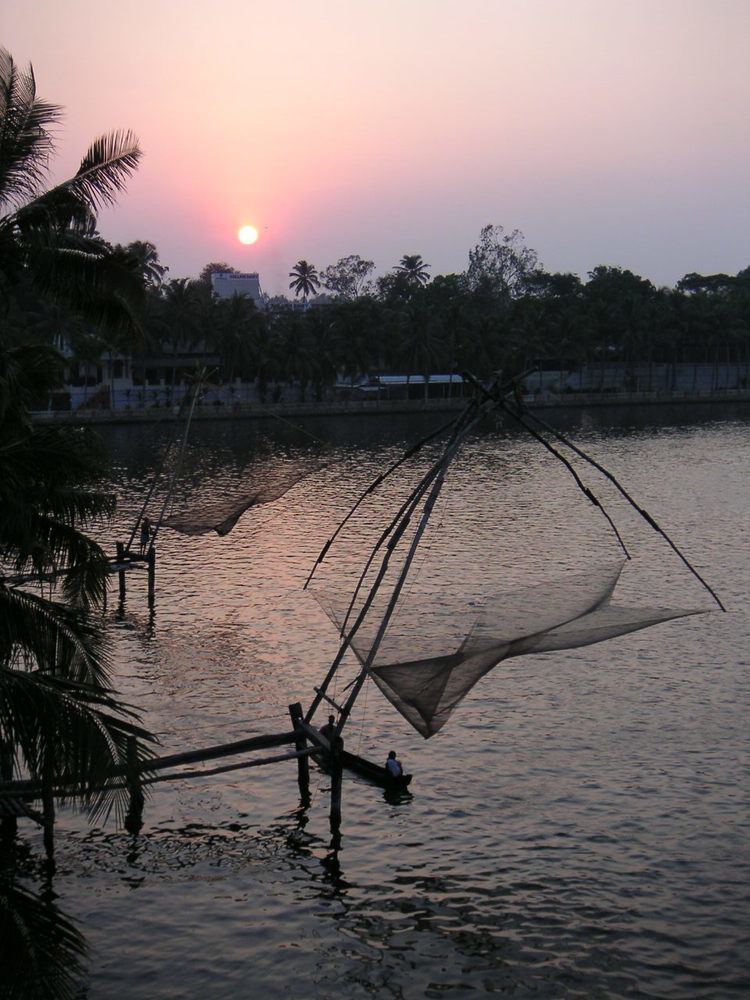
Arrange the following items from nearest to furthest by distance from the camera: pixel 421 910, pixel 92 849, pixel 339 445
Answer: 1. pixel 421 910
2. pixel 92 849
3. pixel 339 445

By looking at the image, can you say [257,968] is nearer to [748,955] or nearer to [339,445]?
[748,955]

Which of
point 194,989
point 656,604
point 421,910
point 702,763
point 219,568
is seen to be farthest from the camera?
point 219,568

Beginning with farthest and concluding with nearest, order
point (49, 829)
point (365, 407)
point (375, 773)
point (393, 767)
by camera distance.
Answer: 1. point (365, 407)
2. point (375, 773)
3. point (393, 767)
4. point (49, 829)

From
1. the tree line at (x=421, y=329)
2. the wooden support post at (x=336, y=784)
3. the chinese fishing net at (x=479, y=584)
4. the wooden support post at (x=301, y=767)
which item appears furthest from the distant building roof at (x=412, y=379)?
the wooden support post at (x=336, y=784)

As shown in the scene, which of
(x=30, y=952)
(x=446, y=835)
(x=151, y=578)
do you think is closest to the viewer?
(x=30, y=952)

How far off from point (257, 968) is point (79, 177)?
906 centimetres

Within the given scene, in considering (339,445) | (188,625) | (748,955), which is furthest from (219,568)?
(339,445)

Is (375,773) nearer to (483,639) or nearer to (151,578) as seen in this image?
(483,639)

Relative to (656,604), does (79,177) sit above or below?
above

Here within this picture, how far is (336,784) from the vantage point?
47.9ft

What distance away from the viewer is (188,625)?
2584cm

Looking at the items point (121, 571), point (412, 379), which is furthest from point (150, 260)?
point (121, 571)

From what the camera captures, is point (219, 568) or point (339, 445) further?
point (339, 445)

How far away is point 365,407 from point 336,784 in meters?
86.5
